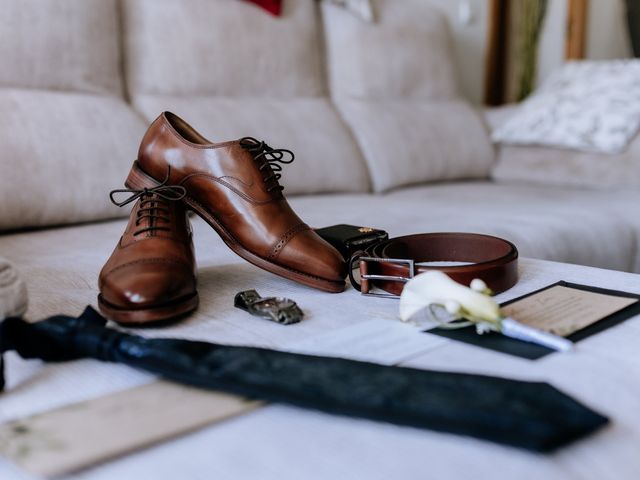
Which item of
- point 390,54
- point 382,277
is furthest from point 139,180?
point 390,54

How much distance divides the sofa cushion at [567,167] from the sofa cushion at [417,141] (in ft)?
0.29

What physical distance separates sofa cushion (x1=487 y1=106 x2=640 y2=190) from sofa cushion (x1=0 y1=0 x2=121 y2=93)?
124 cm

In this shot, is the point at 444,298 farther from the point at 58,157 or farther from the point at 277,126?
the point at 277,126

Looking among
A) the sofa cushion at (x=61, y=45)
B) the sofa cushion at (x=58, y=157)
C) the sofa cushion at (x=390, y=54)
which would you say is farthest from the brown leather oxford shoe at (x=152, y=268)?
the sofa cushion at (x=390, y=54)

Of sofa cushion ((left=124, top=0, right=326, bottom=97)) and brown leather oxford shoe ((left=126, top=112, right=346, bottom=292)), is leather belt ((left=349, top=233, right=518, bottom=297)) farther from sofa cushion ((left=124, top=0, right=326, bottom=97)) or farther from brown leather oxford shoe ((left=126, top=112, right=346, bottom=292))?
sofa cushion ((left=124, top=0, right=326, bottom=97))

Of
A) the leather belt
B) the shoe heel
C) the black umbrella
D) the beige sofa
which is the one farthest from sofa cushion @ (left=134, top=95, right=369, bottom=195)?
the black umbrella

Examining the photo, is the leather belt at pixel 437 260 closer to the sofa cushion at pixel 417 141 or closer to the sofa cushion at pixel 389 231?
the sofa cushion at pixel 389 231

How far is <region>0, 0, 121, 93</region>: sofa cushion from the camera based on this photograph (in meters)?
1.30

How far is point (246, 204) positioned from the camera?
→ 30.6 inches

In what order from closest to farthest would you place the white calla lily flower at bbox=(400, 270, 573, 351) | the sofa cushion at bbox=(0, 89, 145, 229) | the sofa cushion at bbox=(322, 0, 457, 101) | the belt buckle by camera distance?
the white calla lily flower at bbox=(400, 270, 573, 351) → the belt buckle → the sofa cushion at bbox=(0, 89, 145, 229) → the sofa cushion at bbox=(322, 0, 457, 101)

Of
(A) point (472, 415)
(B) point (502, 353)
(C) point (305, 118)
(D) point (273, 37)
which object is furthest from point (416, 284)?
(D) point (273, 37)

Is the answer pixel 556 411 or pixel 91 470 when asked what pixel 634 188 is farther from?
pixel 91 470

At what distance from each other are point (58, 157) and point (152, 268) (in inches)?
29.2

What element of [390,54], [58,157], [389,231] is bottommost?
[389,231]
